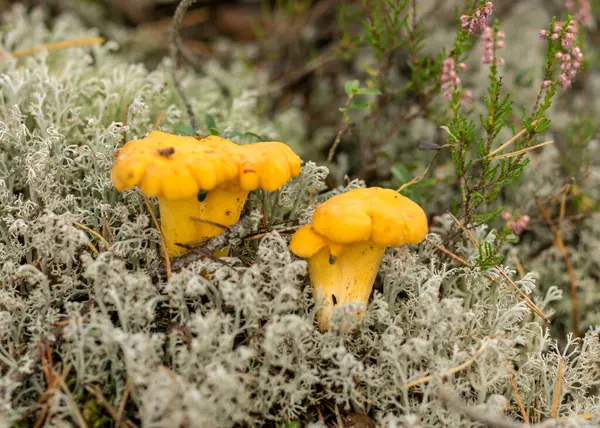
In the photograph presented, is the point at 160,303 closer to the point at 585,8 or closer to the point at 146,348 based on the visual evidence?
the point at 146,348

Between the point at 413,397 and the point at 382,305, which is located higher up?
the point at 382,305

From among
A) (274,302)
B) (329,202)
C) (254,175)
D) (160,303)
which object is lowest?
(160,303)

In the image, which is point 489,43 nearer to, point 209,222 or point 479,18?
point 479,18

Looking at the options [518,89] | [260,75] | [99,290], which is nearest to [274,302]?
[99,290]

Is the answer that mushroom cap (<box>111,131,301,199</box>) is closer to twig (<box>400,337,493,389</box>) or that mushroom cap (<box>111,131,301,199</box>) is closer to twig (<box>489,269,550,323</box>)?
twig (<box>400,337,493,389</box>)

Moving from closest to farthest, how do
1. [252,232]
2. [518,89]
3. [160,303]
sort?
[160,303] < [252,232] < [518,89]

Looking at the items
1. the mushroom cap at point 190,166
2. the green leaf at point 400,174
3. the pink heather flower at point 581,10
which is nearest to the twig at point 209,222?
the mushroom cap at point 190,166

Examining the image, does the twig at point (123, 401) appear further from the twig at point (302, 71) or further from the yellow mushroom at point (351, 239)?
the twig at point (302, 71)

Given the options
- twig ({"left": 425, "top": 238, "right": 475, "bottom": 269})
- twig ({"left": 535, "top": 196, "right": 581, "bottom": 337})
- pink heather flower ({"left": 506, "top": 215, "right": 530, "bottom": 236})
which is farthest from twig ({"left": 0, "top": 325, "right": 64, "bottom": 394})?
twig ({"left": 535, "top": 196, "right": 581, "bottom": 337})
